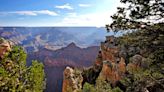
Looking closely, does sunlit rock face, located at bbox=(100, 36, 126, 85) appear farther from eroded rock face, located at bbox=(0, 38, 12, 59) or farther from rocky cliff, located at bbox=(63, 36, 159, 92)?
eroded rock face, located at bbox=(0, 38, 12, 59)

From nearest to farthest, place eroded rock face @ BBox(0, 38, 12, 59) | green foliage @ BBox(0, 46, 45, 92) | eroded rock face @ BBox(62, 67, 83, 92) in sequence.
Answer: green foliage @ BBox(0, 46, 45, 92) → eroded rock face @ BBox(0, 38, 12, 59) → eroded rock face @ BBox(62, 67, 83, 92)

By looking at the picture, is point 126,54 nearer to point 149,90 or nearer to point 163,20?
point 149,90

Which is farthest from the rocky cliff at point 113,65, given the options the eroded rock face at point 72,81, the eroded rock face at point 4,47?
the eroded rock face at point 4,47

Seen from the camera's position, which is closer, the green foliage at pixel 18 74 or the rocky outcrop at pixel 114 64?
the green foliage at pixel 18 74

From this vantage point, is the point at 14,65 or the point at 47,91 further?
the point at 47,91

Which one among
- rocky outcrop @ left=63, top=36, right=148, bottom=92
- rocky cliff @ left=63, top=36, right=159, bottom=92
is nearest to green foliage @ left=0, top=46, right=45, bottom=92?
rocky cliff @ left=63, top=36, right=159, bottom=92

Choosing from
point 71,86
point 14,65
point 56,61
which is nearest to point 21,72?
point 14,65

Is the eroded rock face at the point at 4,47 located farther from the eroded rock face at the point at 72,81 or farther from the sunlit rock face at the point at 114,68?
the sunlit rock face at the point at 114,68

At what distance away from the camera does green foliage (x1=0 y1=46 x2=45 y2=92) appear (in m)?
37.1

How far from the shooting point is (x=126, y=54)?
5794cm

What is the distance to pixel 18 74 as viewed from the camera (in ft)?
129

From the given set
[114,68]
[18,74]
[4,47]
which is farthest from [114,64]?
[18,74]

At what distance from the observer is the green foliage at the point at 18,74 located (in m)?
37.1

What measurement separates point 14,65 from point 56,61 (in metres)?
112
